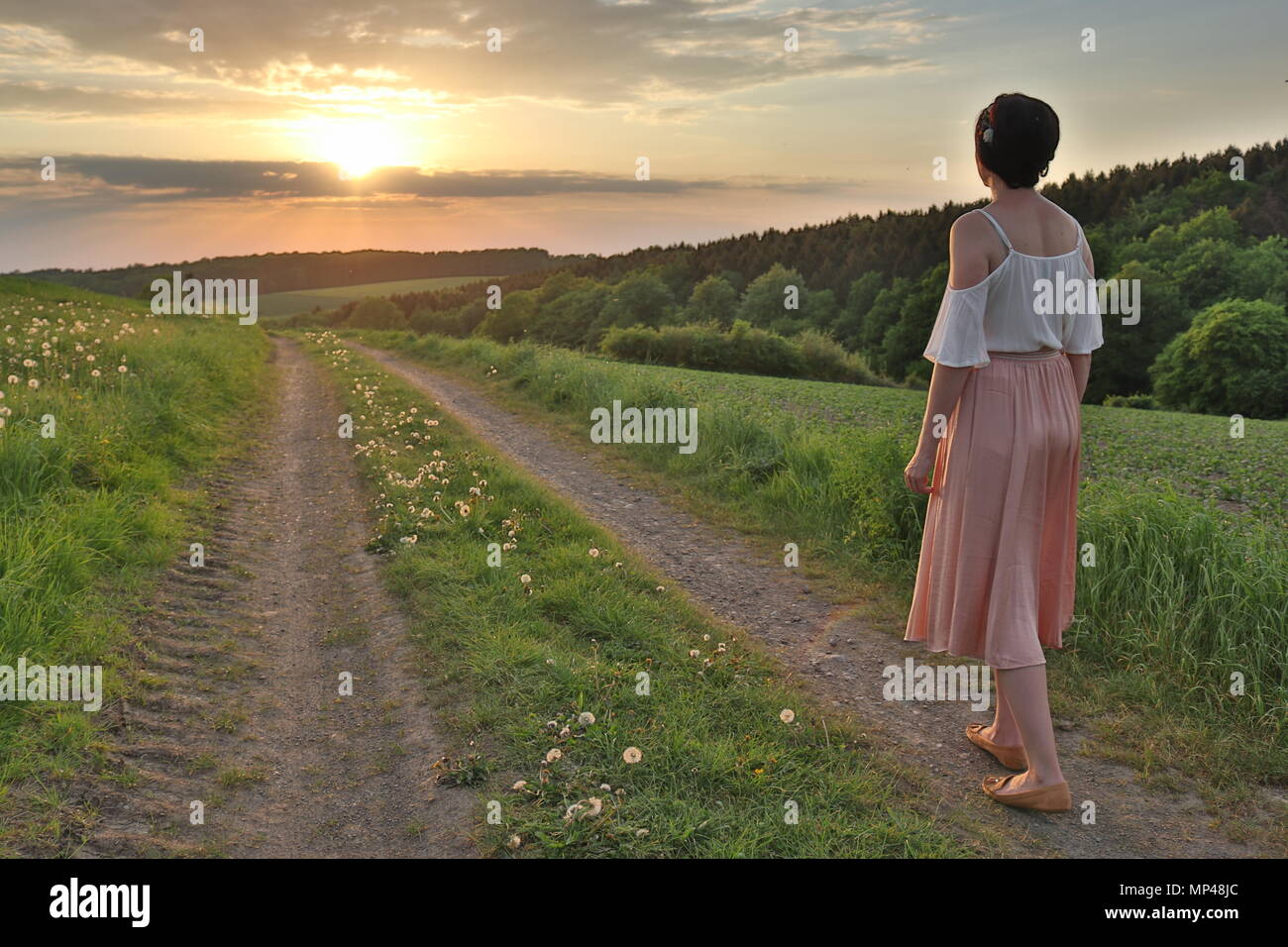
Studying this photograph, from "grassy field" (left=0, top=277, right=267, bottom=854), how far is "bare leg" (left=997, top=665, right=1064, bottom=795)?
3966 mm

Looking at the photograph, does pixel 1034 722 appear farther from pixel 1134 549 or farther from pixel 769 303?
pixel 769 303

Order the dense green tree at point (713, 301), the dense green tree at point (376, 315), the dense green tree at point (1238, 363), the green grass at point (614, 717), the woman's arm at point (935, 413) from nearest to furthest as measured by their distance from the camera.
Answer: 1. the green grass at point (614, 717)
2. the woman's arm at point (935, 413)
3. the dense green tree at point (1238, 363)
4. the dense green tree at point (713, 301)
5. the dense green tree at point (376, 315)

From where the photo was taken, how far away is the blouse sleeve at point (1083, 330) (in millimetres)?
3740

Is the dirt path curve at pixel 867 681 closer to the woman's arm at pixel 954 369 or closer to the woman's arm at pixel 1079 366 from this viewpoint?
the woman's arm at pixel 954 369

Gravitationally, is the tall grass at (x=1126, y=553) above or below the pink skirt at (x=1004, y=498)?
below

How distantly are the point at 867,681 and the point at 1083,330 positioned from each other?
237 centimetres

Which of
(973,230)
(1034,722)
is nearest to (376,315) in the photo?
(973,230)

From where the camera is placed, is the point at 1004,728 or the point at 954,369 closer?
the point at 954,369

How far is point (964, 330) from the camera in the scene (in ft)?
11.8

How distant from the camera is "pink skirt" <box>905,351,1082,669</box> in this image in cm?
367

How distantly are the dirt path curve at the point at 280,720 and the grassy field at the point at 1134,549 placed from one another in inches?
137
